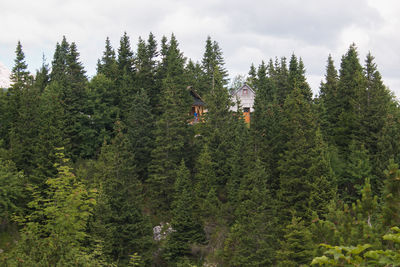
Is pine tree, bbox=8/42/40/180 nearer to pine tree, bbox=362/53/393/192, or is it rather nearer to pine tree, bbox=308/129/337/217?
pine tree, bbox=308/129/337/217

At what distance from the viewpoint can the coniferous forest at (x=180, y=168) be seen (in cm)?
2780

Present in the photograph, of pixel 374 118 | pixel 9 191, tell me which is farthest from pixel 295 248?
pixel 9 191

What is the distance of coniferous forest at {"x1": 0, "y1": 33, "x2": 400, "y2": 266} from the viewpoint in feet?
91.2

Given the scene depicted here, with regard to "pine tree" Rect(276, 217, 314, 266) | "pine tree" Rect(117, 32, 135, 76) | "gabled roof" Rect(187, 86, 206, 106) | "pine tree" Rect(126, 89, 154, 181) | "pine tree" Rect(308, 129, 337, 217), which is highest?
"pine tree" Rect(117, 32, 135, 76)

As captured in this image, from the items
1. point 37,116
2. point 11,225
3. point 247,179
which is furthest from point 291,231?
point 37,116

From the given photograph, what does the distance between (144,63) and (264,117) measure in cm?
2311

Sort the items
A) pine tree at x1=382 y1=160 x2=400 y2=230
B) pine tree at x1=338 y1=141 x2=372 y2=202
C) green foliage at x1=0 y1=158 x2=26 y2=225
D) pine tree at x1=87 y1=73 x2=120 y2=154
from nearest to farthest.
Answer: pine tree at x1=382 y1=160 x2=400 y2=230
green foliage at x1=0 y1=158 x2=26 y2=225
pine tree at x1=338 y1=141 x2=372 y2=202
pine tree at x1=87 y1=73 x2=120 y2=154

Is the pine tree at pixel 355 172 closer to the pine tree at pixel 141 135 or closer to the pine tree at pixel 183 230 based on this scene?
the pine tree at pixel 183 230

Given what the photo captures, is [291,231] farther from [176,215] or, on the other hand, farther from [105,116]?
[105,116]

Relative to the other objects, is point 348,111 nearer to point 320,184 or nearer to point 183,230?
point 320,184

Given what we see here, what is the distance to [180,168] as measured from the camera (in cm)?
3475

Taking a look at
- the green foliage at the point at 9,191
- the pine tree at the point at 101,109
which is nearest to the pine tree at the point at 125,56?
the pine tree at the point at 101,109

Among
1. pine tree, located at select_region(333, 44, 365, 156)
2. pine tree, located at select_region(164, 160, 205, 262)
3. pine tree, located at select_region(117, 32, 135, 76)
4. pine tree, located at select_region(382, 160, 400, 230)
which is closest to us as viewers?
pine tree, located at select_region(382, 160, 400, 230)

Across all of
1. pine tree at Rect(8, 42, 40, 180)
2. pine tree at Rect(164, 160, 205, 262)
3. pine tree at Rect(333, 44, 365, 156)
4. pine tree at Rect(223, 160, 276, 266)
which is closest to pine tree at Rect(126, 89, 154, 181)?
pine tree at Rect(164, 160, 205, 262)
